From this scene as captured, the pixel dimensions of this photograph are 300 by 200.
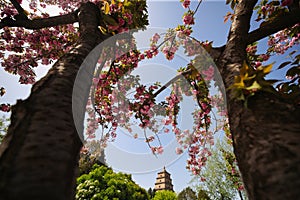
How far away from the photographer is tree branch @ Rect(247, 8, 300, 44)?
1.64 meters

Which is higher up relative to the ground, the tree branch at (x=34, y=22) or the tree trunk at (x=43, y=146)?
the tree branch at (x=34, y=22)

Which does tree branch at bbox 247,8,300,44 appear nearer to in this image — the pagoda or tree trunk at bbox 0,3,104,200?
tree trunk at bbox 0,3,104,200

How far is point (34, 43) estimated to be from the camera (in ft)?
13.8

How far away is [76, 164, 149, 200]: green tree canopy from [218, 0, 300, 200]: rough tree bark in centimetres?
824

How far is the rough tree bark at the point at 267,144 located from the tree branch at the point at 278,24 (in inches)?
39.8

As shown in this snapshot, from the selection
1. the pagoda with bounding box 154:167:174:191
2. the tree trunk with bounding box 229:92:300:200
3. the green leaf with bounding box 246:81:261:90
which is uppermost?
the pagoda with bounding box 154:167:174:191

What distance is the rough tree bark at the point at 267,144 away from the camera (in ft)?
1.94

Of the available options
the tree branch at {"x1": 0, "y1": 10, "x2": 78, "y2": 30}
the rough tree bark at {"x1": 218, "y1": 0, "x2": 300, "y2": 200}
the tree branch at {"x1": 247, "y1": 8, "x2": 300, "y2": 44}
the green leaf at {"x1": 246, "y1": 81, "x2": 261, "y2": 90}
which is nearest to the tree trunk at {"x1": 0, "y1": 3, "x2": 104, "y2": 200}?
the rough tree bark at {"x1": 218, "y1": 0, "x2": 300, "y2": 200}

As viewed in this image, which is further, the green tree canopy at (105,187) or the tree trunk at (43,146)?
the green tree canopy at (105,187)

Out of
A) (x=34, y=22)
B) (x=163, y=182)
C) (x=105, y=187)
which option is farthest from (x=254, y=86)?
(x=163, y=182)

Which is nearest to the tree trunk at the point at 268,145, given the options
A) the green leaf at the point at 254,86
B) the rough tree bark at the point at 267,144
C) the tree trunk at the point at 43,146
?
the rough tree bark at the point at 267,144

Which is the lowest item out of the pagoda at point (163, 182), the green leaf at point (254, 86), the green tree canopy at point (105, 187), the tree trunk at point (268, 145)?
the tree trunk at point (268, 145)

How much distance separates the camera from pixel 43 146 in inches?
26.7

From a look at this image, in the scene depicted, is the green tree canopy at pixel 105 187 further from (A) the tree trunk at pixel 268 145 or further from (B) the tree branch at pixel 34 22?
(A) the tree trunk at pixel 268 145
